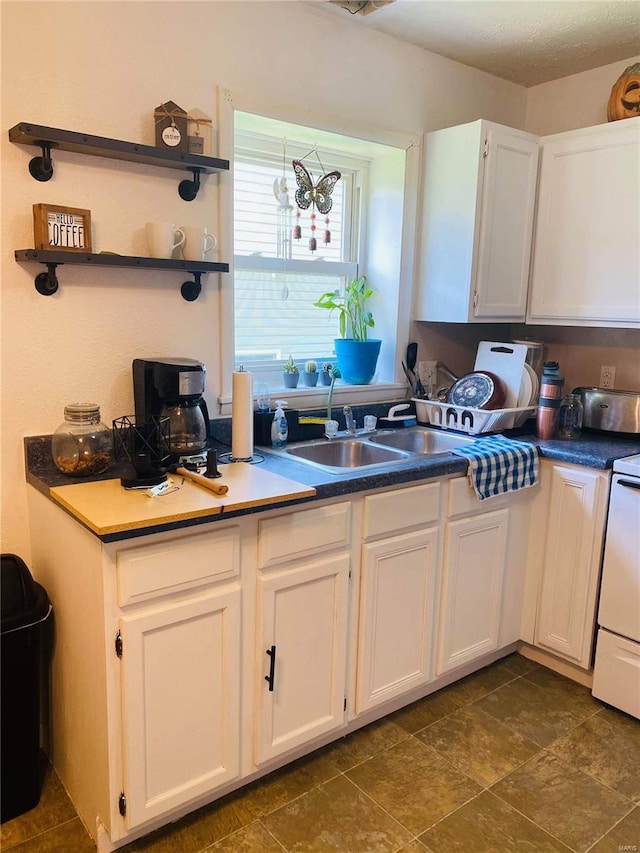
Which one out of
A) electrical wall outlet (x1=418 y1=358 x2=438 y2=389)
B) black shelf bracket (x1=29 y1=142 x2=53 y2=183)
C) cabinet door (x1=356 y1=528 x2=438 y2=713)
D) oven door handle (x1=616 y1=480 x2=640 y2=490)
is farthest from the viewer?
electrical wall outlet (x1=418 y1=358 x2=438 y2=389)

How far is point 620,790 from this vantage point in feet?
6.38

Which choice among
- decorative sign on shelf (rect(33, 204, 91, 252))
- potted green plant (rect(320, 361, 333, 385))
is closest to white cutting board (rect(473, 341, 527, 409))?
potted green plant (rect(320, 361, 333, 385))

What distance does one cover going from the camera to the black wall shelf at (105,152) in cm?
171

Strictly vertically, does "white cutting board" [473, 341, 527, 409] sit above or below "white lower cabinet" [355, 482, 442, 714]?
above

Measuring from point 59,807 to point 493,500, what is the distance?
65.4 inches

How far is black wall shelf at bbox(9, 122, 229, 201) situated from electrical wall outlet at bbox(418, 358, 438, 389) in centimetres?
131

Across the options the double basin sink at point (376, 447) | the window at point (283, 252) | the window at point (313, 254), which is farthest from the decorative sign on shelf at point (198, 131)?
the double basin sink at point (376, 447)

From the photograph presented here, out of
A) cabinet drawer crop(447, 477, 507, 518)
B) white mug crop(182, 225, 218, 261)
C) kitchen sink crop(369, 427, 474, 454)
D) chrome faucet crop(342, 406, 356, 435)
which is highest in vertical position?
white mug crop(182, 225, 218, 261)

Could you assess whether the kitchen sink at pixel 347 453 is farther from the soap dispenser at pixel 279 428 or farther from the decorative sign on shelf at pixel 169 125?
the decorative sign on shelf at pixel 169 125

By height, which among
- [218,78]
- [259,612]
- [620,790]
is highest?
[218,78]

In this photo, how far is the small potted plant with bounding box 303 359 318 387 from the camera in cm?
266

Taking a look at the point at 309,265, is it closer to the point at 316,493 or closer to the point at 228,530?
the point at 316,493

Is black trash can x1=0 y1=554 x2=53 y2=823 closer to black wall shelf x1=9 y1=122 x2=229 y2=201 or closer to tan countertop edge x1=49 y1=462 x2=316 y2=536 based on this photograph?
tan countertop edge x1=49 y1=462 x2=316 y2=536

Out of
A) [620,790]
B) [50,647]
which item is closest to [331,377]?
[50,647]
